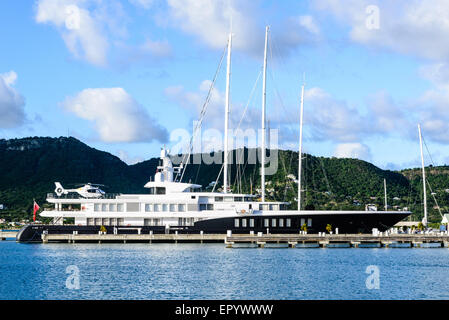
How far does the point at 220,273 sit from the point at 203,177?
7598 centimetres

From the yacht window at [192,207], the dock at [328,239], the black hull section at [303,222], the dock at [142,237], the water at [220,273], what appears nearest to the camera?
the water at [220,273]

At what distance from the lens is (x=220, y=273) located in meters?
40.2

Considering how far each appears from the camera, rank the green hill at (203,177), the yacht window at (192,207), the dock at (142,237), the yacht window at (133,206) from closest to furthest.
A: the dock at (142,237)
the yacht window at (192,207)
the yacht window at (133,206)
the green hill at (203,177)

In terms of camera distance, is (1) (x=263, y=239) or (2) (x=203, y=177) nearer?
(1) (x=263, y=239)

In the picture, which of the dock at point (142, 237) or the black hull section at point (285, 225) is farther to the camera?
the black hull section at point (285, 225)

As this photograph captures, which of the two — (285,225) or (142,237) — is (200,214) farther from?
(285,225)

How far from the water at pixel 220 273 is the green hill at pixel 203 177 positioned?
4756 cm

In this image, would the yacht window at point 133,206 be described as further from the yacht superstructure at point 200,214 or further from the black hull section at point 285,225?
the black hull section at point 285,225

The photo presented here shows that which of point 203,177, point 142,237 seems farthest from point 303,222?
point 203,177

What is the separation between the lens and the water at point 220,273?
3319cm

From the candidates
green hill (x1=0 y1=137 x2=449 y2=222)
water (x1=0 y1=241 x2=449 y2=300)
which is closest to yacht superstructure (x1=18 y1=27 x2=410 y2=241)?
water (x1=0 y1=241 x2=449 y2=300)

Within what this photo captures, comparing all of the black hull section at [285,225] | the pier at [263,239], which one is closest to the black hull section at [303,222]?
the black hull section at [285,225]

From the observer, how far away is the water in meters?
33.2
